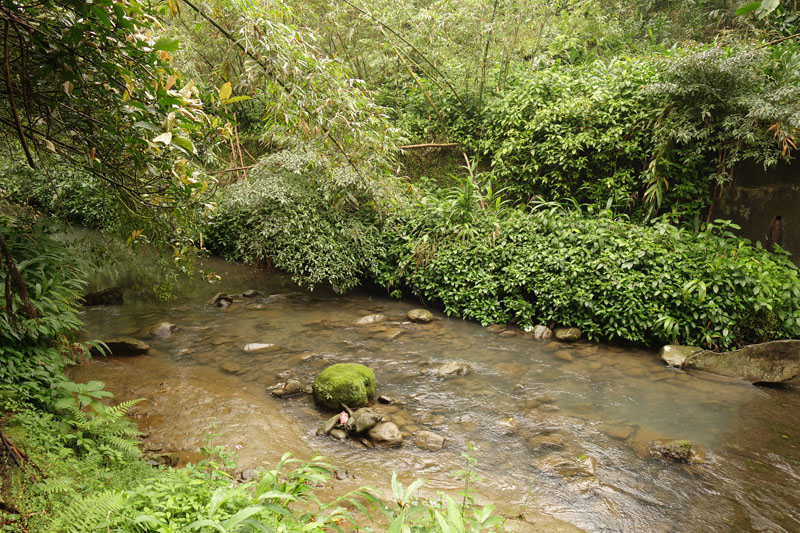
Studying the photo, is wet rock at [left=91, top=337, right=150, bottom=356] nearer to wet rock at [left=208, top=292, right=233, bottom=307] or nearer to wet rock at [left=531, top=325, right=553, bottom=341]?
wet rock at [left=208, top=292, right=233, bottom=307]

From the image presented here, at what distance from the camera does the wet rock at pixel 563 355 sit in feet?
19.4

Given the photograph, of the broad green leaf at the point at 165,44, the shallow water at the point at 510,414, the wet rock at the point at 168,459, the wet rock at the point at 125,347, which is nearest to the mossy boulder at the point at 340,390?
the shallow water at the point at 510,414

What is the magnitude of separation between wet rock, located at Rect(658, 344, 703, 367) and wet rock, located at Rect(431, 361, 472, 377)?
257 centimetres

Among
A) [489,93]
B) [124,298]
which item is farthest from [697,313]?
[124,298]

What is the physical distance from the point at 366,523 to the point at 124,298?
755cm

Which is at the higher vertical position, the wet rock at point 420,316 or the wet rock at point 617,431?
the wet rock at point 617,431

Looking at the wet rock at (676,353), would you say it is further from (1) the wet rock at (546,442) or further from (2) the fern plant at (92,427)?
(2) the fern plant at (92,427)

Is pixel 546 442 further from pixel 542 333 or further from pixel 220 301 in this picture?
pixel 220 301

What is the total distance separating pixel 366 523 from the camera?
2689mm

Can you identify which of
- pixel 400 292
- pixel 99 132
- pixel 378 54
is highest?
pixel 378 54

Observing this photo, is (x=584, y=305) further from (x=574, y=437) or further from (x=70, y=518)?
(x=70, y=518)

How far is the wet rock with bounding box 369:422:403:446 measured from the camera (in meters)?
3.98

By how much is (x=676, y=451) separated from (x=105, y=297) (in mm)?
8809

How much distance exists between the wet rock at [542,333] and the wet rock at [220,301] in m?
5.52
